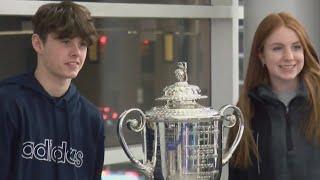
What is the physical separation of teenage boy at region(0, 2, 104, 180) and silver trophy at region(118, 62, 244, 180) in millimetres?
178

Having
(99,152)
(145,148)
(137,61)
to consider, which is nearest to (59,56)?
(99,152)

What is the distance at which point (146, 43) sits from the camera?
3.00 metres

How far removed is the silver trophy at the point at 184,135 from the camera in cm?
174

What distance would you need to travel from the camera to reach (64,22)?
1585 millimetres

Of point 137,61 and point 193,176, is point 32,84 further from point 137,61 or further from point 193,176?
point 137,61

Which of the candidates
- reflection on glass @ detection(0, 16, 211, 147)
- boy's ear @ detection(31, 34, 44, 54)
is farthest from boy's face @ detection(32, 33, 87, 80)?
reflection on glass @ detection(0, 16, 211, 147)

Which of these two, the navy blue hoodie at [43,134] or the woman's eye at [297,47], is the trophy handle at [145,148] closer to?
the navy blue hoodie at [43,134]

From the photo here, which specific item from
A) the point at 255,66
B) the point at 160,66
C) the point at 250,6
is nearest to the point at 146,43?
the point at 160,66

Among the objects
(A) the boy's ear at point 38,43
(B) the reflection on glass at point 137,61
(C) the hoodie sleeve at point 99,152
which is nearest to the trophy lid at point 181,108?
(C) the hoodie sleeve at point 99,152

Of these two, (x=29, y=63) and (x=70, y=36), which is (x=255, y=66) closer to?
(x=70, y=36)

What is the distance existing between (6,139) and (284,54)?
2.67 ft

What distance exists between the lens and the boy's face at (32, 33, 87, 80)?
1.59m

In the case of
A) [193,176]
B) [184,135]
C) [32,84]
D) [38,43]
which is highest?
[38,43]

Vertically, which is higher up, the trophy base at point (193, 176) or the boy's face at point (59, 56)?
the boy's face at point (59, 56)
